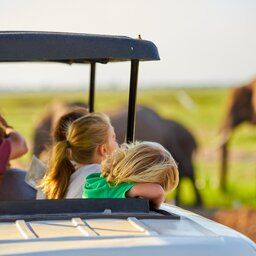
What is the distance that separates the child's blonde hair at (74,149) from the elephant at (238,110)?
1263 cm

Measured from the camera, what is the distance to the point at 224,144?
17203 millimetres

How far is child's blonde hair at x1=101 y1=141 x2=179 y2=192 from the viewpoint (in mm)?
3484

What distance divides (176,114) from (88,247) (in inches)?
695

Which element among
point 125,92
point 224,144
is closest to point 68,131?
point 224,144

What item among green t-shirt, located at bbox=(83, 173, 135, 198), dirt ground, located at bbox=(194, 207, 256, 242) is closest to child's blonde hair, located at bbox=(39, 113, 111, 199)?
green t-shirt, located at bbox=(83, 173, 135, 198)

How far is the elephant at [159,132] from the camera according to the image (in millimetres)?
14891

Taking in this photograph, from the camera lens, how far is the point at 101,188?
141 inches

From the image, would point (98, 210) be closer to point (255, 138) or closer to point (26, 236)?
point (26, 236)

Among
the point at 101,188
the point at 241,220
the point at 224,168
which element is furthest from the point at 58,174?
the point at 224,168

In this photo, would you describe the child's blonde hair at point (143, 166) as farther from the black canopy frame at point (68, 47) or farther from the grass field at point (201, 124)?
the grass field at point (201, 124)

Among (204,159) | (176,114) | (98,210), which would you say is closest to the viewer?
(98,210)

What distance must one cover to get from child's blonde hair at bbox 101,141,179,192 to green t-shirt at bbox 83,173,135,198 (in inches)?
0.7

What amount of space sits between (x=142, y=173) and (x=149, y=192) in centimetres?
6

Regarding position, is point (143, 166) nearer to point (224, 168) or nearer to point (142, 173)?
point (142, 173)
